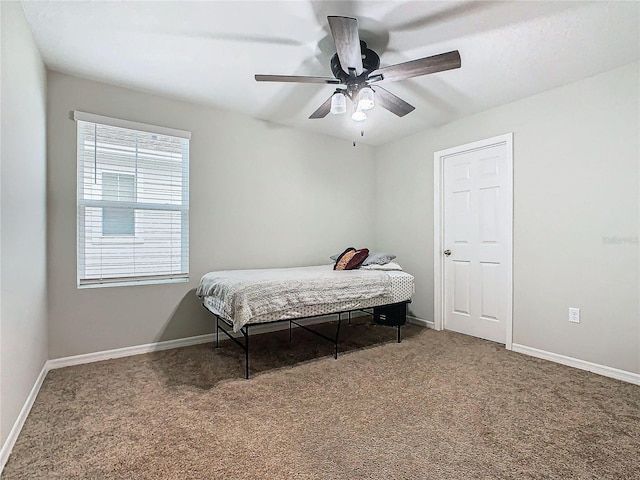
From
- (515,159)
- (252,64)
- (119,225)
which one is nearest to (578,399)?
(515,159)

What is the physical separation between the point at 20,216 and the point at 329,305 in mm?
2147

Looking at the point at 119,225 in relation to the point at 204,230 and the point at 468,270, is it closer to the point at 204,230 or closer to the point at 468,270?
the point at 204,230

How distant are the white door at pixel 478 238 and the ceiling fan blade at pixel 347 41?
2011mm

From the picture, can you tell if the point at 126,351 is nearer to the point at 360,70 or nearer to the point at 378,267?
the point at 378,267

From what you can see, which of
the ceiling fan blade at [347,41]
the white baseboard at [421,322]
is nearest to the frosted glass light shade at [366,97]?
the ceiling fan blade at [347,41]

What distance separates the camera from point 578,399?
223cm

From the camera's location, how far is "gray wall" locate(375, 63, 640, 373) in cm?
256

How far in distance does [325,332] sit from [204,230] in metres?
1.74

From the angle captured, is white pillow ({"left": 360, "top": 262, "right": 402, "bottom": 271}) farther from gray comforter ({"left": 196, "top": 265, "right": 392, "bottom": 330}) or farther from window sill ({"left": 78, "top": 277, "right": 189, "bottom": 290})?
window sill ({"left": 78, "top": 277, "right": 189, "bottom": 290})

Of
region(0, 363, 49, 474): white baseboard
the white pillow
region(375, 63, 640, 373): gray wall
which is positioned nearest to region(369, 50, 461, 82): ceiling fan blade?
region(375, 63, 640, 373): gray wall

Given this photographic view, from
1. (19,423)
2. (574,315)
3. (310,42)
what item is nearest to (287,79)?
(310,42)

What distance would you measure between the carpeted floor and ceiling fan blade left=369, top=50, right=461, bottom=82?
82.5 inches

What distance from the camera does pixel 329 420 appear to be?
6.43 ft

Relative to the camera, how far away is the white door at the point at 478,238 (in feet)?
→ 11.1
